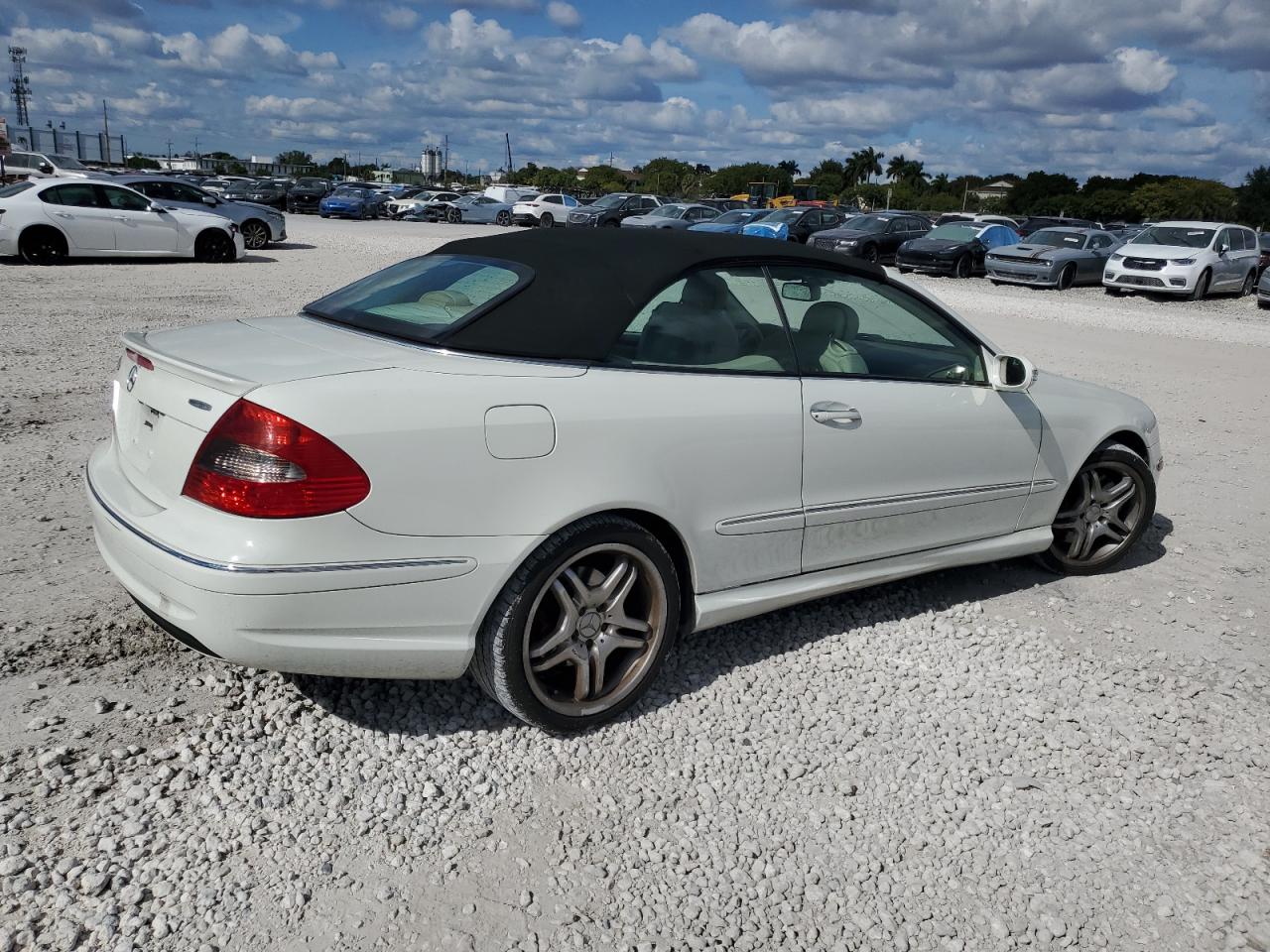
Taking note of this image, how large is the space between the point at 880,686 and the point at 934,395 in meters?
1.17

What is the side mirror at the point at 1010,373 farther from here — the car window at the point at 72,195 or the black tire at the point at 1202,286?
the black tire at the point at 1202,286

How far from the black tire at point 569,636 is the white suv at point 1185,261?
20833mm

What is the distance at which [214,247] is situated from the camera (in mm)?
18672

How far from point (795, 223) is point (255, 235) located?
14982mm

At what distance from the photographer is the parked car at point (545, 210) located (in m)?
40.2

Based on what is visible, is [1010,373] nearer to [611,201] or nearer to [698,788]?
[698,788]

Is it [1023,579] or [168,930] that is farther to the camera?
[1023,579]

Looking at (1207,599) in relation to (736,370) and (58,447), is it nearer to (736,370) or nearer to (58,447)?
(736,370)

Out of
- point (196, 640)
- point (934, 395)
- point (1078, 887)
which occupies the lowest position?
point (1078, 887)

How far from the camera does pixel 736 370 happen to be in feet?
11.5

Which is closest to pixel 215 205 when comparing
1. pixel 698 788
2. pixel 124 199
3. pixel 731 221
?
pixel 124 199

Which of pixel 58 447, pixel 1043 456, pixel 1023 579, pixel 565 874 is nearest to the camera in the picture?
pixel 565 874

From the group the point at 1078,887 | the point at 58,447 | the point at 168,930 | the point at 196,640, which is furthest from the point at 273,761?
the point at 58,447

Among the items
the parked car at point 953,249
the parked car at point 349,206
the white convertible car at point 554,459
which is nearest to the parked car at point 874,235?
the parked car at point 953,249
